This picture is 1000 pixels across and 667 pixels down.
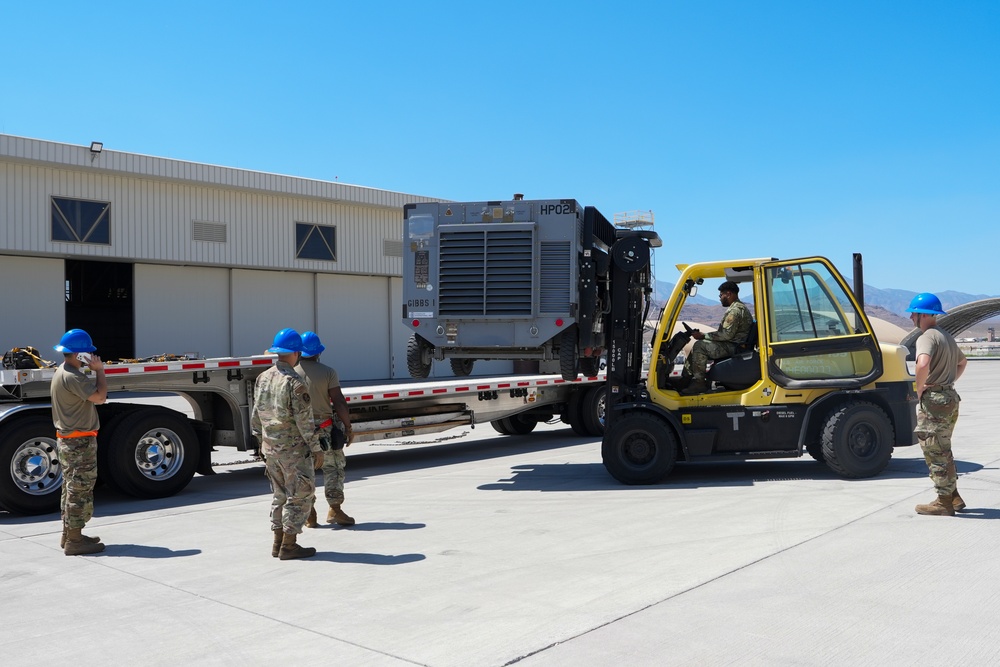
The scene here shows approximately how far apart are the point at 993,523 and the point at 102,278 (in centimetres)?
2692

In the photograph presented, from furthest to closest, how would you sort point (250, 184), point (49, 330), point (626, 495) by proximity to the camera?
point (250, 184)
point (49, 330)
point (626, 495)

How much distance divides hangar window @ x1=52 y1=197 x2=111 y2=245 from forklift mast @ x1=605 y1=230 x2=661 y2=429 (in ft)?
59.9

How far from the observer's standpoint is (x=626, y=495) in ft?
29.5

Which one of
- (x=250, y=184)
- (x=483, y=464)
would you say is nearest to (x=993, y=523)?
(x=483, y=464)

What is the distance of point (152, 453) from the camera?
9734 millimetres

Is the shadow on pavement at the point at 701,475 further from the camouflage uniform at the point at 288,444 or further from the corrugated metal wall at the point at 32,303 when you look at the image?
the corrugated metal wall at the point at 32,303

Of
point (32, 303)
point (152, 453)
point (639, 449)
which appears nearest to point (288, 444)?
point (152, 453)

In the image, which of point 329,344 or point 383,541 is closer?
point 383,541

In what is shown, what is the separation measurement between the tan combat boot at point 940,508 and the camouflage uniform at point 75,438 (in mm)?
7103

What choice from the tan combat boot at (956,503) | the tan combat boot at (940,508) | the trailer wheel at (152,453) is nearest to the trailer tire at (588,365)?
the tan combat boot at (940,508)

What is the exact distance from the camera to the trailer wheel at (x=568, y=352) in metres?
9.57

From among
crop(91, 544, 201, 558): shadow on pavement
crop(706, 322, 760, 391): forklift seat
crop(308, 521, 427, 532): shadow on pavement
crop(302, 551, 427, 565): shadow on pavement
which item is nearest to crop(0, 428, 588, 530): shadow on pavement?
crop(308, 521, 427, 532): shadow on pavement

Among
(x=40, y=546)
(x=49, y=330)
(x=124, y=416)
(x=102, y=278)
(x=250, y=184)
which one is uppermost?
(x=250, y=184)

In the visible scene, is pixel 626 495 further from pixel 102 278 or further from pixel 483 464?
pixel 102 278
